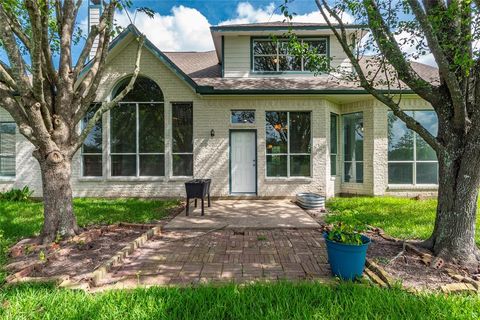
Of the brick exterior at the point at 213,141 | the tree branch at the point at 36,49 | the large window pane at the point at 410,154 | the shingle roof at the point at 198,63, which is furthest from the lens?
the shingle roof at the point at 198,63

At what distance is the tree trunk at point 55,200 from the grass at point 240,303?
6.06 feet

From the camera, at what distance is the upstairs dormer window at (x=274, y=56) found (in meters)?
9.92

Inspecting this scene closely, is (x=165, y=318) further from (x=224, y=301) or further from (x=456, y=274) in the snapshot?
(x=456, y=274)

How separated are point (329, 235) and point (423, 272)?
4.59 feet

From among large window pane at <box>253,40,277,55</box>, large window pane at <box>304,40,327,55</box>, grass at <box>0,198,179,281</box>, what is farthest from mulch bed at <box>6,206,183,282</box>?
large window pane at <box>304,40,327,55</box>

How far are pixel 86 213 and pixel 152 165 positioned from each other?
291 cm

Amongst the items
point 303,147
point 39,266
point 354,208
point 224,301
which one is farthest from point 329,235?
point 303,147

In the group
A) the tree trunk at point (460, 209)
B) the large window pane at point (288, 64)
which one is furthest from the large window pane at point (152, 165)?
the tree trunk at point (460, 209)

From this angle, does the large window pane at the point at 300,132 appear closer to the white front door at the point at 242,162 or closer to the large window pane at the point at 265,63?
the white front door at the point at 242,162

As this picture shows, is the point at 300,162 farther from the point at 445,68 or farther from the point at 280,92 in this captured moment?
the point at 445,68

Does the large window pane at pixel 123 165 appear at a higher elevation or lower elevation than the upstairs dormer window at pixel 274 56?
lower

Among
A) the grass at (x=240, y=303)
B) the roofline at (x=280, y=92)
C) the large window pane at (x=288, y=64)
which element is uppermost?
the large window pane at (x=288, y=64)

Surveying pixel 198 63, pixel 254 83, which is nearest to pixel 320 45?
pixel 254 83

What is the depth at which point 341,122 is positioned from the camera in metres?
10.4
